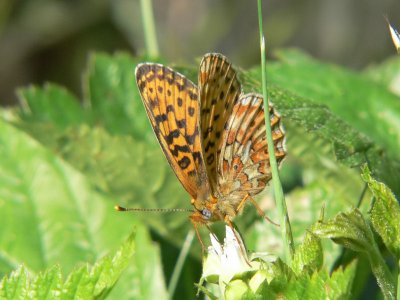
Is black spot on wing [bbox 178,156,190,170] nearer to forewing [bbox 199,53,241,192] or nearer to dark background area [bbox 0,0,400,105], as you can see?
forewing [bbox 199,53,241,192]

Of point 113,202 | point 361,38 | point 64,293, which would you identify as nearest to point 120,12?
point 361,38

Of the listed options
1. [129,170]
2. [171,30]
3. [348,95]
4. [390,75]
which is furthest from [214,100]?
[171,30]

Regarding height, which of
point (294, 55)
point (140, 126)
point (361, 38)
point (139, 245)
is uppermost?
point (361, 38)

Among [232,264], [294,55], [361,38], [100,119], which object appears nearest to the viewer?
[232,264]

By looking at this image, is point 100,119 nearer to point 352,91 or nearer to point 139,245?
point 139,245

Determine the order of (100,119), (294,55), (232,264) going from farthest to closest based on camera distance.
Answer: (294,55), (100,119), (232,264)

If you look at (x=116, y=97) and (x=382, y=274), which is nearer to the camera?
(x=382, y=274)

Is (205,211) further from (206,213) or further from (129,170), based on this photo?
(129,170)

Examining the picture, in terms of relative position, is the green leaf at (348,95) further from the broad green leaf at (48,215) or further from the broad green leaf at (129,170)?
the broad green leaf at (48,215)
